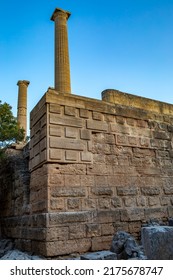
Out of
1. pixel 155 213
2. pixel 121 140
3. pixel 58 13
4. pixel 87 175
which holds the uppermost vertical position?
pixel 58 13

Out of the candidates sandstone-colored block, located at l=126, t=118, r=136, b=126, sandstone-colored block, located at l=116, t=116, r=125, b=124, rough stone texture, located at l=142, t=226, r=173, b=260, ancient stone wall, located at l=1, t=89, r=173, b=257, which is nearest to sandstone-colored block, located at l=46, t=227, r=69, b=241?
ancient stone wall, located at l=1, t=89, r=173, b=257

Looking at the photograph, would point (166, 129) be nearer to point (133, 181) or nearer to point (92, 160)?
point (133, 181)

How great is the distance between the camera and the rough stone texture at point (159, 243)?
11.7 feet

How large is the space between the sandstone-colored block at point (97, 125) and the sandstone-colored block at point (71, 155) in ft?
2.71

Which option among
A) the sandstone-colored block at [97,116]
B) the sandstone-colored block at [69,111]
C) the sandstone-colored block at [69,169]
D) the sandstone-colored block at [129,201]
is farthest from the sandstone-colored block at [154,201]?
the sandstone-colored block at [69,111]

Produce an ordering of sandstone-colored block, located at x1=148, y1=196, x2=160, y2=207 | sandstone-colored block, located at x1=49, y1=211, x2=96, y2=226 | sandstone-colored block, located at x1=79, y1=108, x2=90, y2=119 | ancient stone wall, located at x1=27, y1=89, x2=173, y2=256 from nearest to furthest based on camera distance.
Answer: sandstone-colored block, located at x1=49, y1=211, x2=96, y2=226 → ancient stone wall, located at x1=27, y1=89, x2=173, y2=256 → sandstone-colored block, located at x1=79, y1=108, x2=90, y2=119 → sandstone-colored block, located at x1=148, y1=196, x2=160, y2=207

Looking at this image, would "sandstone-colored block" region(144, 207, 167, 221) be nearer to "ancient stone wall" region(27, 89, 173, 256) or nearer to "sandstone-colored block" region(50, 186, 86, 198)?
"ancient stone wall" region(27, 89, 173, 256)

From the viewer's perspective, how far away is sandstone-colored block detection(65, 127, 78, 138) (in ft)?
19.3

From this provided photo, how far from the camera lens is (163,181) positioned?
23.2ft

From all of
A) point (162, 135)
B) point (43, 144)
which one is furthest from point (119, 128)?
point (43, 144)

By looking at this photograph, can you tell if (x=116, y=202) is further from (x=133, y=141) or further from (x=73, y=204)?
(x=133, y=141)

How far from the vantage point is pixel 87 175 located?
231 inches

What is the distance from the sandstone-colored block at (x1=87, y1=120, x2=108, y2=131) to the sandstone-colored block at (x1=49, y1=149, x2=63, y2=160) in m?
1.09

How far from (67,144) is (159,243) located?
2.98 metres
